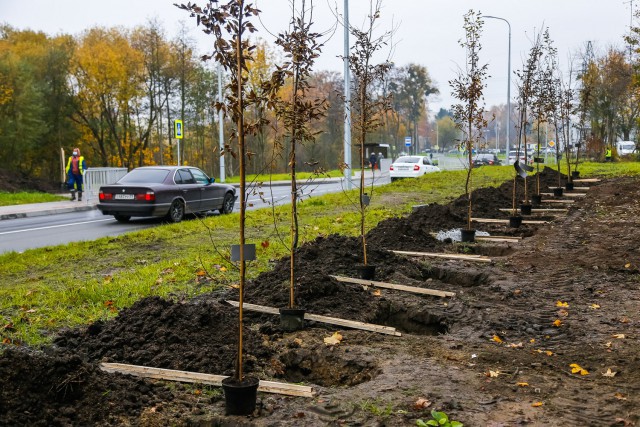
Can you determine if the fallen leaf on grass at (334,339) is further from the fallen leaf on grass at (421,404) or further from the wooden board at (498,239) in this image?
the wooden board at (498,239)

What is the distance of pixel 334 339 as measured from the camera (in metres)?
5.48

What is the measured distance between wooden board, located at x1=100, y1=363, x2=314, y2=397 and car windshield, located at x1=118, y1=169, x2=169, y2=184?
12.3m

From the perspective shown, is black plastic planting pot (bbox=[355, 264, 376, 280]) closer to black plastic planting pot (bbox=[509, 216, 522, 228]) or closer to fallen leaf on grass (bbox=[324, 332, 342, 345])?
fallen leaf on grass (bbox=[324, 332, 342, 345])

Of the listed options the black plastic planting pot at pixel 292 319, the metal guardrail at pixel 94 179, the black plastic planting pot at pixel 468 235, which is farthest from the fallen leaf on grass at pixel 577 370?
the metal guardrail at pixel 94 179

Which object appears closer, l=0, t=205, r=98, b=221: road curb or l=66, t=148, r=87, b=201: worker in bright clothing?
l=0, t=205, r=98, b=221: road curb

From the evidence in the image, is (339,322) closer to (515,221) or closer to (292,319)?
(292,319)

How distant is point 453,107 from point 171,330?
8.30 metres

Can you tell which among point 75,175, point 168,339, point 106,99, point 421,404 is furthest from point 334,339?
point 106,99

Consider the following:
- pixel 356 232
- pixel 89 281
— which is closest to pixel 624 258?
pixel 356 232

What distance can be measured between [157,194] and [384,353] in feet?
38.7

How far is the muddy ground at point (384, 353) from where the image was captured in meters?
3.91

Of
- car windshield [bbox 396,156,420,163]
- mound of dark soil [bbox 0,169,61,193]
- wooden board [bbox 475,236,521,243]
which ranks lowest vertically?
wooden board [bbox 475,236,521,243]

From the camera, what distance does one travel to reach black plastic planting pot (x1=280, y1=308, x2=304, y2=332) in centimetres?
580

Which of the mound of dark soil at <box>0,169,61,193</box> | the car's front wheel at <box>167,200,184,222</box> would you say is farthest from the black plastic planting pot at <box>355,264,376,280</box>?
the mound of dark soil at <box>0,169,61,193</box>
